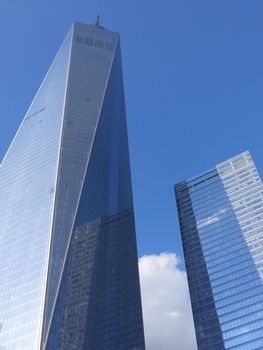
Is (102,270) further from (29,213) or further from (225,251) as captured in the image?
(225,251)

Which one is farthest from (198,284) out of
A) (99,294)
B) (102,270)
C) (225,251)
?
(99,294)

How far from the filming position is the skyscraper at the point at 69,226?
299 ft

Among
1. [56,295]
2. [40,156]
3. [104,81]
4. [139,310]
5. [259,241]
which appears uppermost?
[104,81]

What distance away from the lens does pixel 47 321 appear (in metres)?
84.9

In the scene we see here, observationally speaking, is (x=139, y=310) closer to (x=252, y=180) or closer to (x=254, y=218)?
(x=254, y=218)

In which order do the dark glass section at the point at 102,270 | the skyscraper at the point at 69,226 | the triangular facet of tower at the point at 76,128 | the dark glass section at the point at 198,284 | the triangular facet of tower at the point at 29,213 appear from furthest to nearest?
the dark glass section at the point at 198,284, the triangular facet of tower at the point at 76,128, the dark glass section at the point at 102,270, the skyscraper at the point at 69,226, the triangular facet of tower at the point at 29,213

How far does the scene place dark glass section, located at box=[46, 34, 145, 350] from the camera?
97.1 m

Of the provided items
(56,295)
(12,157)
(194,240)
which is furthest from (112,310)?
(12,157)

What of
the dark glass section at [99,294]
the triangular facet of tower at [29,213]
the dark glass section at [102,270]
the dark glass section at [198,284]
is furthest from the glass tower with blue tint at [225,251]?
the triangular facet of tower at [29,213]

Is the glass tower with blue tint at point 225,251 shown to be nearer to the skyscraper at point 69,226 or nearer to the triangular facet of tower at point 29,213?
the skyscraper at point 69,226

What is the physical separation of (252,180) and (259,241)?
27115 mm

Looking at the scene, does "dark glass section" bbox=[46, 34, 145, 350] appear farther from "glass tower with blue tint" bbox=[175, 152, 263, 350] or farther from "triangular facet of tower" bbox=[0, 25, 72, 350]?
"glass tower with blue tint" bbox=[175, 152, 263, 350]

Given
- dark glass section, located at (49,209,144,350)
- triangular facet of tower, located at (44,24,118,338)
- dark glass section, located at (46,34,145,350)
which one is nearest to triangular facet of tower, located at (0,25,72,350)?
triangular facet of tower, located at (44,24,118,338)

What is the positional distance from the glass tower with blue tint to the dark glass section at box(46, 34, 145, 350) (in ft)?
65.5
